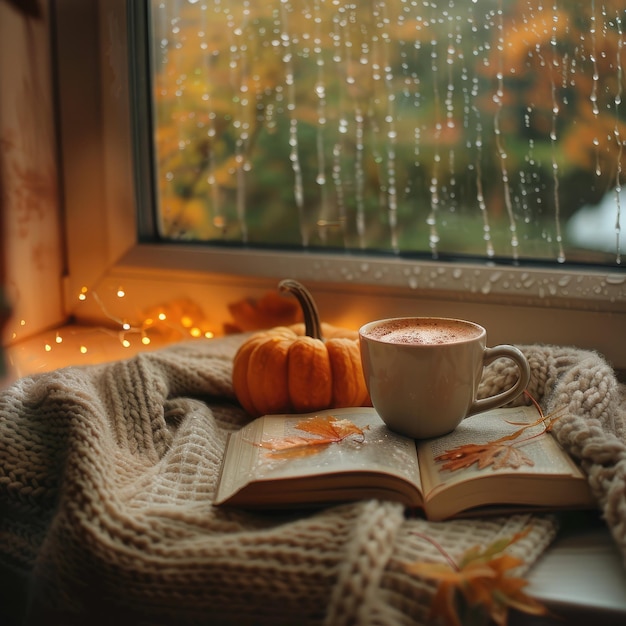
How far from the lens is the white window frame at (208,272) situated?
3.08 ft

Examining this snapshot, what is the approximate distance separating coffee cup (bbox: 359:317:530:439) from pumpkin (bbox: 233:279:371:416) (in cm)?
8

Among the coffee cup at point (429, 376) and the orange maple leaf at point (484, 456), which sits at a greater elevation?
the coffee cup at point (429, 376)

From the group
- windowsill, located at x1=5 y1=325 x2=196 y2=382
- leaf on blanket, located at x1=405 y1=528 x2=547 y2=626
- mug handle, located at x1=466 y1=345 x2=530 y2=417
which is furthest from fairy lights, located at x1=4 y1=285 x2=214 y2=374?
leaf on blanket, located at x1=405 y1=528 x2=547 y2=626

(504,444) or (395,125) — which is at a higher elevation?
(395,125)

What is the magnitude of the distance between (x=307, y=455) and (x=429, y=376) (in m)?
0.13

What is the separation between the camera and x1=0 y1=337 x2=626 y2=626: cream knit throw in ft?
1.74

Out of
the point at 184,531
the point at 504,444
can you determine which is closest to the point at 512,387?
the point at 504,444

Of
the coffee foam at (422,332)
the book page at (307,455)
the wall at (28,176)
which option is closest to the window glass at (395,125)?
the wall at (28,176)

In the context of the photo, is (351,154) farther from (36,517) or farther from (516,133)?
(36,517)

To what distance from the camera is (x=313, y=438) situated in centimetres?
69

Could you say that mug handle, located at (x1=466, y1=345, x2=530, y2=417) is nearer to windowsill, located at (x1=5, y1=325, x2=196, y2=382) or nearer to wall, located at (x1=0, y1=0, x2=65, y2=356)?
windowsill, located at (x1=5, y1=325, x2=196, y2=382)

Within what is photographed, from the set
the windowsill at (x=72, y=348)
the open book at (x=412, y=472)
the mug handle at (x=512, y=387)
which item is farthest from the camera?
the windowsill at (x=72, y=348)

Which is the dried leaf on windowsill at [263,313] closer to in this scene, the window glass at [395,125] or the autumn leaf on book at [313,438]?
the window glass at [395,125]

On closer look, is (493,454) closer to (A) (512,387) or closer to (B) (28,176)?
(A) (512,387)
